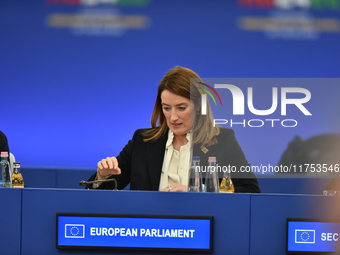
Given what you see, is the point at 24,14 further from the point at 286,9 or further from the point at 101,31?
the point at 286,9

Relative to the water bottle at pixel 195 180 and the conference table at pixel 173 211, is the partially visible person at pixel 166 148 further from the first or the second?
the conference table at pixel 173 211

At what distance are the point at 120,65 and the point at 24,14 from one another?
0.99 meters

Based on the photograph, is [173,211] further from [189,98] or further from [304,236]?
[189,98]

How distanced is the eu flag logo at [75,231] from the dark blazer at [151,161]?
44 cm

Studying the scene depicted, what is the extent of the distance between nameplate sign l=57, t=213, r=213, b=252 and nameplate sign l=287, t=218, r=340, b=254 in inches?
10.9

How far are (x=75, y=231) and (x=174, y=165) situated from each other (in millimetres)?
733

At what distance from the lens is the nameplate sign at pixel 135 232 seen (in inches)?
67.5

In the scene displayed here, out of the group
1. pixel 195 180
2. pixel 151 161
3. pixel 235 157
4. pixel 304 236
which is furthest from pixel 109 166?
pixel 304 236

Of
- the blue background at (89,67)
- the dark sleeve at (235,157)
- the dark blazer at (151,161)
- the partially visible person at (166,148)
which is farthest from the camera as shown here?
the blue background at (89,67)

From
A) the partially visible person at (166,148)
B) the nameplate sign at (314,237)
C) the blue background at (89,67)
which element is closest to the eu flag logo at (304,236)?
the nameplate sign at (314,237)

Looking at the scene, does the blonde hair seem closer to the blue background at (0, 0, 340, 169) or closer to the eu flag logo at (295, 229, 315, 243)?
the eu flag logo at (295, 229, 315, 243)

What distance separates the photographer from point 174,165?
237cm

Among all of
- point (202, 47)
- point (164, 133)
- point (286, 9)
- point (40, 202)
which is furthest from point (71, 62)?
point (40, 202)

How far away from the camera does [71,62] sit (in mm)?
4715
